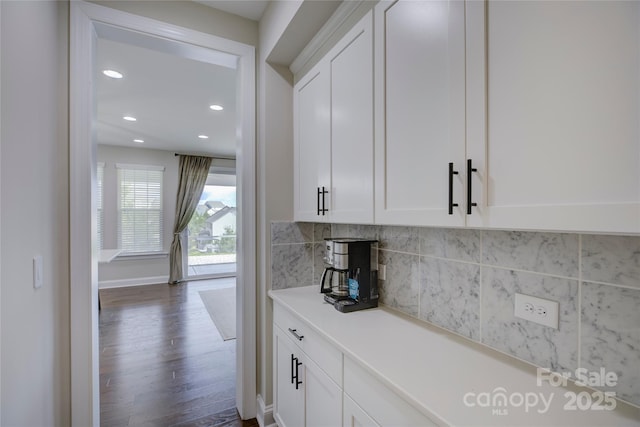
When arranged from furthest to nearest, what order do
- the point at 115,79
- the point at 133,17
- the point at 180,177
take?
the point at 180,177 < the point at 115,79 < the point at 133,17

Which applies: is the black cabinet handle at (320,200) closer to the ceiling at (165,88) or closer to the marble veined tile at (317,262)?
the marble veined tile at (317,262)

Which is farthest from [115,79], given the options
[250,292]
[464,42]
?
[464,42]

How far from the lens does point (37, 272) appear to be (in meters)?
1.16

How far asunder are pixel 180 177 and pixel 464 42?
6125 millimetres

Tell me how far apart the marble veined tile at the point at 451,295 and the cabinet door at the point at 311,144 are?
1.99 feet

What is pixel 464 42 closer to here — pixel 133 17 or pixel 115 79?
pixel 133 17

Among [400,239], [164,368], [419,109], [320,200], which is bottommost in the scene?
[164,368]

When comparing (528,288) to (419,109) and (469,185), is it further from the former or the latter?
(419,109)

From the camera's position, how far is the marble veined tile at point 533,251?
898 millimetres

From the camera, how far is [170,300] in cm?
472

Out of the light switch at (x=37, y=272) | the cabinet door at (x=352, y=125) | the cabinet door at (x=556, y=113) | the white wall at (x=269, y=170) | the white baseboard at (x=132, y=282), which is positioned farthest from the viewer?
the white baseboard at (x=132, y=282)

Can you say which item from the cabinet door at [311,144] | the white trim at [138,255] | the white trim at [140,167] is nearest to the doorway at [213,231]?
the white trim at [138,255]

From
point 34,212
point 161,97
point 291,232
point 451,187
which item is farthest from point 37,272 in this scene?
point 161,97

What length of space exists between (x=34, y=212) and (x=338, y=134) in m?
1.33
